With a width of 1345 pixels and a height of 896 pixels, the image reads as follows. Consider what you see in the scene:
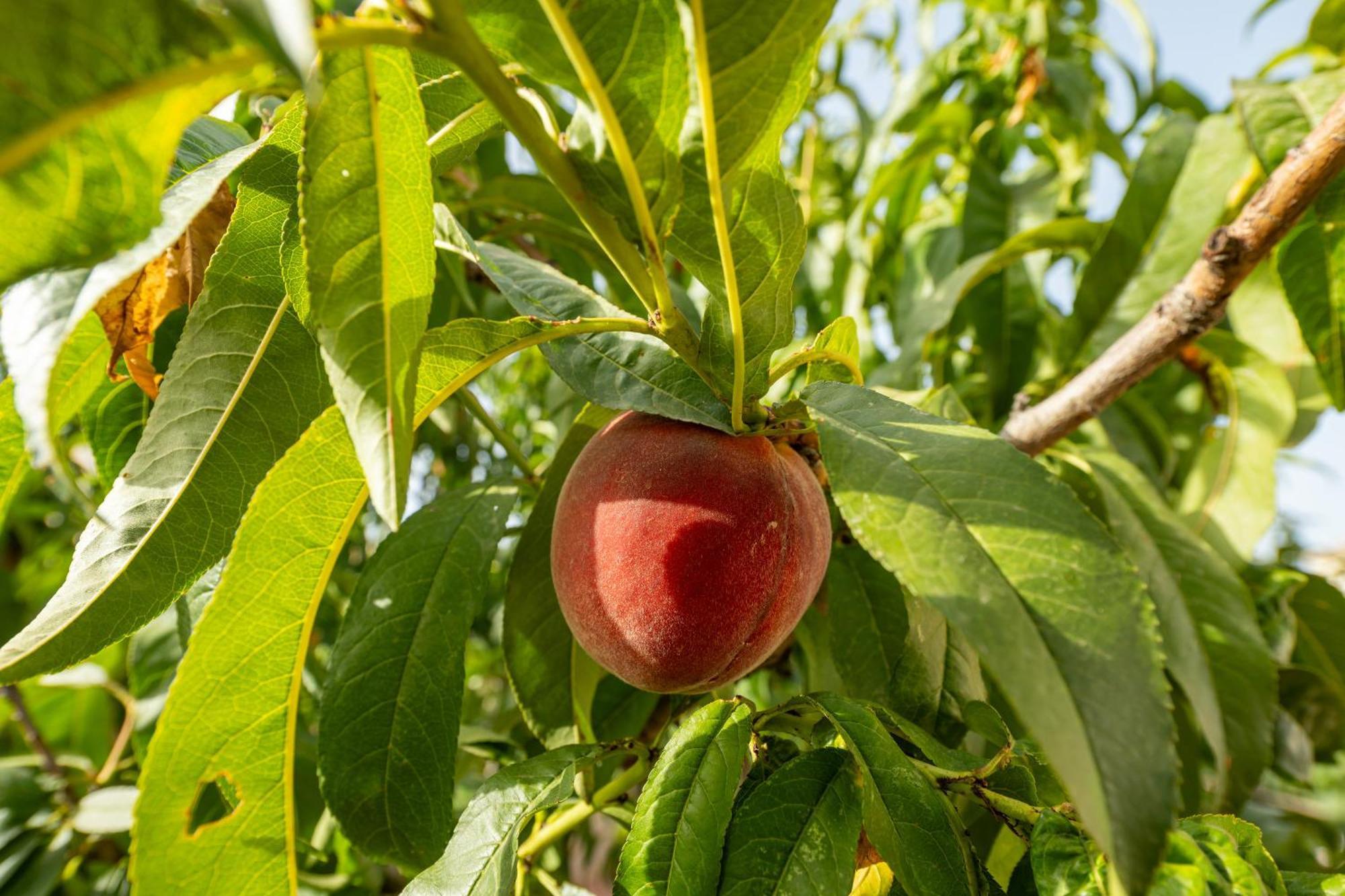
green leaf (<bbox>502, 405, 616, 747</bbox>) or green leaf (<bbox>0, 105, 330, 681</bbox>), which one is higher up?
green leaf (<bbox>0, 105, 330, 681</bbox>)

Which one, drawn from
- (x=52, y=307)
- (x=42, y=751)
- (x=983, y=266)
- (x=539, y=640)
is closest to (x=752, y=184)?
(x=52, y=307)

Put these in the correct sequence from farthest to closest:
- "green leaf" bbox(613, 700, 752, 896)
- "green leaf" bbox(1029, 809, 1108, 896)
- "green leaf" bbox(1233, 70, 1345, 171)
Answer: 1. "green leaf" bbox(1233, 70, 1345, 171)
2. "green leaf" bbox(613, 700, 752, 896)
3. "green leaf" bbox(1029, 809, 1108, 896)

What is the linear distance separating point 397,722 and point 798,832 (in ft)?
1.46

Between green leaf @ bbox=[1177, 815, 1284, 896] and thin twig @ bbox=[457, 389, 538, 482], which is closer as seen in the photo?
green leaf @ bbox=[1177, 815, 1284, 896]

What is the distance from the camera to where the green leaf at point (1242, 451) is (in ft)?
4.57

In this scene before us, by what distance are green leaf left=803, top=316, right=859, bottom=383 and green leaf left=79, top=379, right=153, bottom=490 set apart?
65cm

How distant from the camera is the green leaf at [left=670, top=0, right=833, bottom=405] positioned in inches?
20.8

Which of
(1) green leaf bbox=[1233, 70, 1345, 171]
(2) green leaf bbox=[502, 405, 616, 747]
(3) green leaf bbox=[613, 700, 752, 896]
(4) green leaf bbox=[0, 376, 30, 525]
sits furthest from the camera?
(1) green leaf bbox=[1233, 70, 1345, 171]

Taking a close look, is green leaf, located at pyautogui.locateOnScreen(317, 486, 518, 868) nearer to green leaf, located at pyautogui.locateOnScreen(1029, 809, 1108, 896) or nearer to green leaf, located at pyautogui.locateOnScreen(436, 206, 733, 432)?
green leaf, located at pyautogui.locateOnScreen(436, 206, 733, 432)

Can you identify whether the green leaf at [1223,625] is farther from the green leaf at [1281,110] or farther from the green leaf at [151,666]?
the green leaf at [151,666]

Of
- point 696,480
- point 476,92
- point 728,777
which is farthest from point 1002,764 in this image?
point 476,92

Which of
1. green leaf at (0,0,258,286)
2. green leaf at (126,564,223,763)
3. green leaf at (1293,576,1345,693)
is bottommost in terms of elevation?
green leaf at (1293,576,1345,693)

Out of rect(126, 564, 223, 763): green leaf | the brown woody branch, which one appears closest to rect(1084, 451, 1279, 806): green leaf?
the brown woody branch

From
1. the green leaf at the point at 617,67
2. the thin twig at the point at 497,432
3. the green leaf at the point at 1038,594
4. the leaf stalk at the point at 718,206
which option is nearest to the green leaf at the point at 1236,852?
the green leaf at the point at 1038,594
